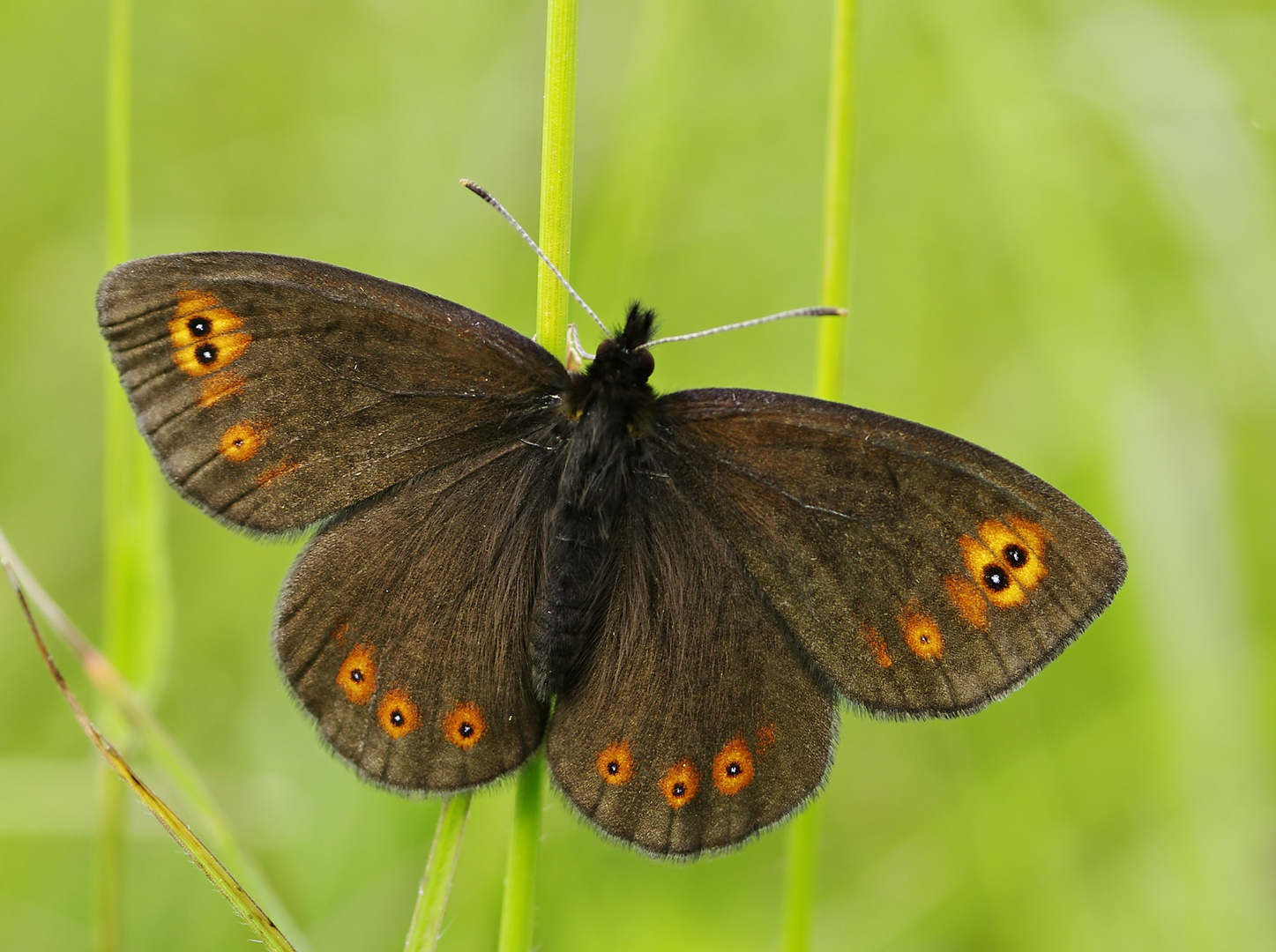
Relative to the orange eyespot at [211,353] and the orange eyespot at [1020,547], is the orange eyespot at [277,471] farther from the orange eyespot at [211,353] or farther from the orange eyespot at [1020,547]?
the orange eyespot at [1020,547]

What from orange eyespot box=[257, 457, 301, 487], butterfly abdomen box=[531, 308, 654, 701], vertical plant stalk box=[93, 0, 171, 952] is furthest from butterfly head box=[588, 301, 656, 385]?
vertical plant stalk box=[93, 0, 171, 952]

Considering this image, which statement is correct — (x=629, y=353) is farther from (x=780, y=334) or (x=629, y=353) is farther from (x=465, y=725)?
(x=780, y=334)

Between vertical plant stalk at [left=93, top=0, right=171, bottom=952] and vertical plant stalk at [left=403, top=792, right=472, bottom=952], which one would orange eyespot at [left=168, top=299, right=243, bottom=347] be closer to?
vertical plant stalk at [left=93, top=0, right=171, bottom=952]

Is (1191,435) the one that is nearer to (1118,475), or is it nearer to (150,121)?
(1118,475)

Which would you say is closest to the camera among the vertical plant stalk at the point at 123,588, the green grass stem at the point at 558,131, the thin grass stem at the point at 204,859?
the thin grass stem at the point at 204,859

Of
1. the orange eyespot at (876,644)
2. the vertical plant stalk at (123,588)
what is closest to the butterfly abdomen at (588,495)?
the orange eyespot at (876,644)

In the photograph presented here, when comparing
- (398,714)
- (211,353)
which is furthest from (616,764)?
(211,353)
